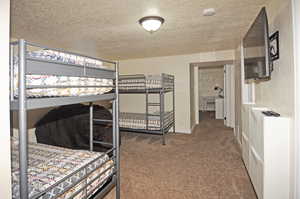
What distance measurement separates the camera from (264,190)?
142 centimetres

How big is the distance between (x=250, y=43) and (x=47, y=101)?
90.1 inches

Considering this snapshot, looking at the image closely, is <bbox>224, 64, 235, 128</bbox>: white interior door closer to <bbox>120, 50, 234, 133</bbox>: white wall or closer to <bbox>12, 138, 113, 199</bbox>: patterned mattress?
<bbox>120, 50, 234, 133</bbox>: white wall

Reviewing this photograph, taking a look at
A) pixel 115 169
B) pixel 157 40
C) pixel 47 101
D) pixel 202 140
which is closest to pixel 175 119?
pixel 202 140

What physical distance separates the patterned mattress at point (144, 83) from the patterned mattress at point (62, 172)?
7.97ft

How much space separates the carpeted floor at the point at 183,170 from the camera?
190cm

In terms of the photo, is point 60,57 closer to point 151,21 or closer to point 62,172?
point 62,172

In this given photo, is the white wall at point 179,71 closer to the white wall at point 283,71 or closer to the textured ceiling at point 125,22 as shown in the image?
the textured ceiling at point 125,22

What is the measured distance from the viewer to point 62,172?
1.33m

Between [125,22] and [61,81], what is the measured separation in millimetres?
1557

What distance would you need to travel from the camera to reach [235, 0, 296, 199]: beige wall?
50.8 inches

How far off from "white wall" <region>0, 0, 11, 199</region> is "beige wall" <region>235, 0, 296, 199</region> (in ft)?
6.12

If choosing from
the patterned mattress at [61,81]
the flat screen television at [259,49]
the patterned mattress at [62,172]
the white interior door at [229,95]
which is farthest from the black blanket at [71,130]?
the white interior door at [229,95]

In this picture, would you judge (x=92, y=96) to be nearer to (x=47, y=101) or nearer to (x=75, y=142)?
(x=47, y=101)

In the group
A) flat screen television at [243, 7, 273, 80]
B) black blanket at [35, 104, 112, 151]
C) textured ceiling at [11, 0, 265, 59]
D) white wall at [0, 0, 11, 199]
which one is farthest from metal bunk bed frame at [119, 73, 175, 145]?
white wall at [0, 0, 11, 199]
